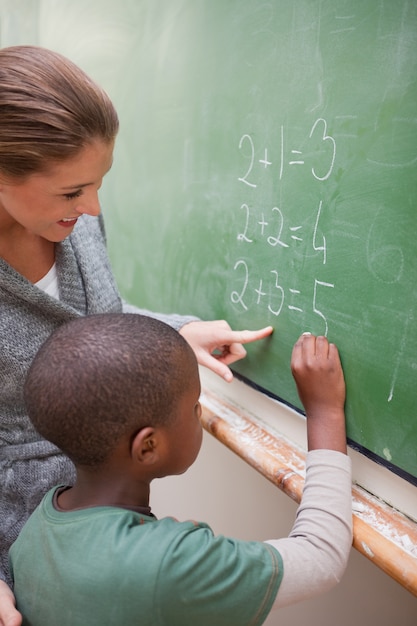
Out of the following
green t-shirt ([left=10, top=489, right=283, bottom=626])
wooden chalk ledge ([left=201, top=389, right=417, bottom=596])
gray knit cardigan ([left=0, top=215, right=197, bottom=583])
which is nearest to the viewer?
green t-shirt ([left=10, top=489, right=283, bottom=626])

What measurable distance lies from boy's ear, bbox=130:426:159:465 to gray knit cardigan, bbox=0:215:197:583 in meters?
0.40

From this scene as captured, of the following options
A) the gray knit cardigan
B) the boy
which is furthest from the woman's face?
the boy

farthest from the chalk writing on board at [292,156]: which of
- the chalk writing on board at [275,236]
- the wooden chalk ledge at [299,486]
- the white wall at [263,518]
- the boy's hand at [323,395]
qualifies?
the white wall at [263,518]

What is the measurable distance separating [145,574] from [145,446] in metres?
0.16

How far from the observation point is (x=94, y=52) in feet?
5.77

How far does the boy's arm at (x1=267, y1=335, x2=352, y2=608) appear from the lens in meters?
0.82

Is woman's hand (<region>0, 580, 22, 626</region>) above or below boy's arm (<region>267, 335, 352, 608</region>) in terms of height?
below

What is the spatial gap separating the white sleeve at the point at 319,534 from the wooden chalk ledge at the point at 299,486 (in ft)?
0.13

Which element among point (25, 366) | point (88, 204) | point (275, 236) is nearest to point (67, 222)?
point (88, 204)

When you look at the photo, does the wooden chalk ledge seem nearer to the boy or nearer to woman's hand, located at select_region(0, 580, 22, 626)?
the boy

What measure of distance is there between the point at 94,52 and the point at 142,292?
73 centimetres

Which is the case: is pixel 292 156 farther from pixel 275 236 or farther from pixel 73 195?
pixel 73 195

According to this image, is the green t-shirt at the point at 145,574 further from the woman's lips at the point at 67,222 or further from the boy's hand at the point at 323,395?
the woman's lips at the point at 67,222

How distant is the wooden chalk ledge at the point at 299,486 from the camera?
867 millimetres
